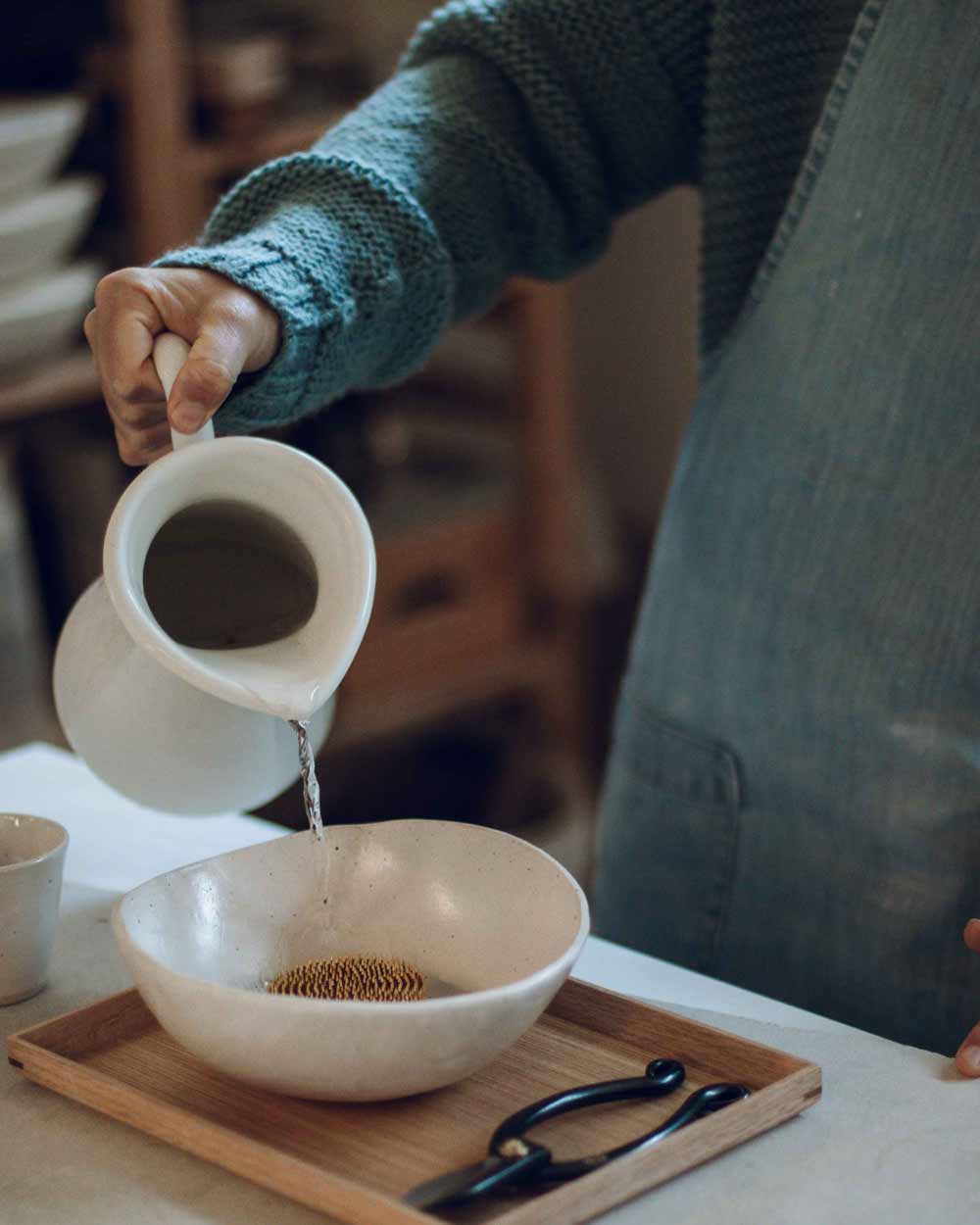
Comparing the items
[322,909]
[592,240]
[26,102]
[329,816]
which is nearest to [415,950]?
[322,909]

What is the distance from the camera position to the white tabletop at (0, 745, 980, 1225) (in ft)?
2.06

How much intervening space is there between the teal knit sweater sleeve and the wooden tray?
0.35 m

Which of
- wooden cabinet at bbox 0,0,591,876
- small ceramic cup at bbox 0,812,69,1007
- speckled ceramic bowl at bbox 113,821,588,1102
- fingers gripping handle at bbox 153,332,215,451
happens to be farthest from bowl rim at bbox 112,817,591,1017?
wooden cabinet at bbox 0,0,591,876

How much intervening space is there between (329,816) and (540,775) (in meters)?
0.33

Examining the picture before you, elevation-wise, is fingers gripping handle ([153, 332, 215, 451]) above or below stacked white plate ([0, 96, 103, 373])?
above

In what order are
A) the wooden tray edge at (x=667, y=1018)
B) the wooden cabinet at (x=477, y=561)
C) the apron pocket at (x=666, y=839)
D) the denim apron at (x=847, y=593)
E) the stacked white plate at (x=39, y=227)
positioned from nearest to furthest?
the wooden tray edge at (x=667, y=1018), the denim apron at (x=847, y=593), the apron pocket at (x=666, y=839), the stacked white plate at (x=39, y=227), the wooden cabinet at (x=477, y=561)

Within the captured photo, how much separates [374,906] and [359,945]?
0.07ft

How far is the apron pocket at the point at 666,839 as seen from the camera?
3.44ft

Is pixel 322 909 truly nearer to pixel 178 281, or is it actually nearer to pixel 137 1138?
pixel 137 1138

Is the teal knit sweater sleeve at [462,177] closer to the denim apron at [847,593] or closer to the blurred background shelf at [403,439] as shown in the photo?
the denim apron at [847,593]

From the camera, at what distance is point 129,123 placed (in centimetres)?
187

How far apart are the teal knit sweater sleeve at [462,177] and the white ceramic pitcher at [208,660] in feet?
0.39

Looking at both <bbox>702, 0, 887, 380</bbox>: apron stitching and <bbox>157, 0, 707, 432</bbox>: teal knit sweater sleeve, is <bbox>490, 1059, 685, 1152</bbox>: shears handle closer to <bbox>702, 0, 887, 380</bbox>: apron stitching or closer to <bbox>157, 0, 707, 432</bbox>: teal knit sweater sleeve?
<bbox>157, 0, 707, 432</bbox>: teal knit sweater sleeve

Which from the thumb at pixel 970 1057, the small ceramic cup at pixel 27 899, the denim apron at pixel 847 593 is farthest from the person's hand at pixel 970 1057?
the small ceramic cup at pixel 27 899
